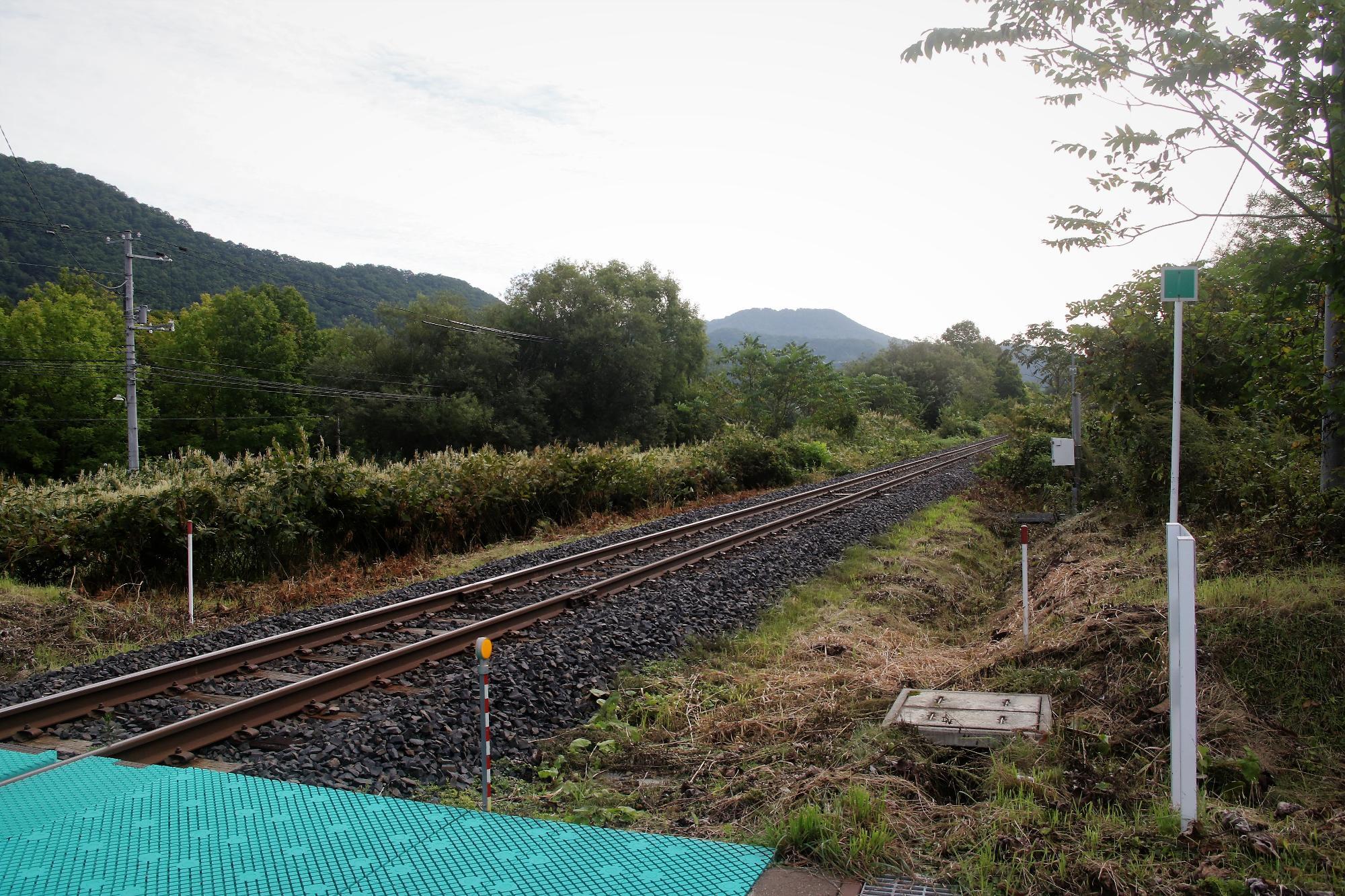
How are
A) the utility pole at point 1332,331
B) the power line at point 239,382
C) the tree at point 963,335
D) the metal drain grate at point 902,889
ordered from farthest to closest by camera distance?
the tree at point 963,335
the power line at point 239,382
the utility pole at point 1332,331
the metal drain grate at point 902,889

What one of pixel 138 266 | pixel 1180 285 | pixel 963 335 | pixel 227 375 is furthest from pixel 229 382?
pixel 963 335

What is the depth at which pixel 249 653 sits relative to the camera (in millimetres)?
8023

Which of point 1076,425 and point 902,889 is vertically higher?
point 1076,425

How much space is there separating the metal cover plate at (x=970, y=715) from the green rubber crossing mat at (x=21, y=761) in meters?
4.76

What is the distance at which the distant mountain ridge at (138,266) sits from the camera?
168 feet

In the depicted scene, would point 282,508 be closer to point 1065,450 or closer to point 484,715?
point 484,715

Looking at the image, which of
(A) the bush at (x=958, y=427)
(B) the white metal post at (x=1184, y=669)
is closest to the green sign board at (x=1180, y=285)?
(B) the white metal post at (x=1184, y=669)

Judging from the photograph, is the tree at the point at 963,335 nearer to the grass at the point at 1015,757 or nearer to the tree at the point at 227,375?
the tree at the point at 227,375

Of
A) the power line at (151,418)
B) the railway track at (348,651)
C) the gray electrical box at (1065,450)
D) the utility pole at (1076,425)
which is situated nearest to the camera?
the railway track at (348,651)

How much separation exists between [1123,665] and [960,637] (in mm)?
3247

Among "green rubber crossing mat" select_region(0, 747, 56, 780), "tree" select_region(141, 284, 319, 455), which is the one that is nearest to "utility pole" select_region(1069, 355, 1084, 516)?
"green rubber crossing mat" select_region(0, 747, 56, 780)

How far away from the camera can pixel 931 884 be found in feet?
11.3

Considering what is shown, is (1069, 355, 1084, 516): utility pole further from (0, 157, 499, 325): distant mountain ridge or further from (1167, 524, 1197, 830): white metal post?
(0, 157, 499, 325): distant mountain ridge

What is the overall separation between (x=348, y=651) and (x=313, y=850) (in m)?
4.73
